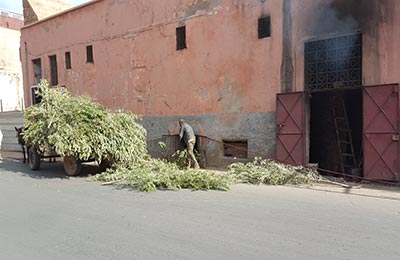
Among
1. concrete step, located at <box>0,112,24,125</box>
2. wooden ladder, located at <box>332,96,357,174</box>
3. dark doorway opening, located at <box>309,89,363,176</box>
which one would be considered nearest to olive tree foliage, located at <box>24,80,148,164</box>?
dark doorway opening, located at <box>309,89,363,176</box>

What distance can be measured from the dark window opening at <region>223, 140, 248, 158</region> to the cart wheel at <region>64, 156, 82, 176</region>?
463 centimetres

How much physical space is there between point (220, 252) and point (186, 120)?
28.7 ft

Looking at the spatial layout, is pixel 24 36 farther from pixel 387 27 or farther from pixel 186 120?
pixel 387 27

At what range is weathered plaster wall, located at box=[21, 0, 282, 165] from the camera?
422 inches

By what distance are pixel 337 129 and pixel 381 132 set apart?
244cm

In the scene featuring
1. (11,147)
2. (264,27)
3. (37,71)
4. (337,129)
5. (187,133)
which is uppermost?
(264,27)

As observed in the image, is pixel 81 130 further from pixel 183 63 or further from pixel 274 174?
pixel 274 174

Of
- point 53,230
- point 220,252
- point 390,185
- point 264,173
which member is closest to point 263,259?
point 220,252

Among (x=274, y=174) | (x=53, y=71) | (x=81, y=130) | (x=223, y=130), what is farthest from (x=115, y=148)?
(x=53, y=71)

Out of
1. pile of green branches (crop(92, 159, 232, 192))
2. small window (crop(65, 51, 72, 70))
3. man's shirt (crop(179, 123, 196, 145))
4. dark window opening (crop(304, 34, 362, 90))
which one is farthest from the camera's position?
small window (crop(65, 51, 72, 70))

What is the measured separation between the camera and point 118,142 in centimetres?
984

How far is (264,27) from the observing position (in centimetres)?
1063

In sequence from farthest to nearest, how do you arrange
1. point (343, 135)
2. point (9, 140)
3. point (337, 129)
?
1. point (9, 140)
2. point (343, 135)
3. point (337, 129)

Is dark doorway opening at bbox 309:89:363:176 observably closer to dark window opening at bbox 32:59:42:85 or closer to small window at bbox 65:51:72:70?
small window at bbox 65:51:72:70
